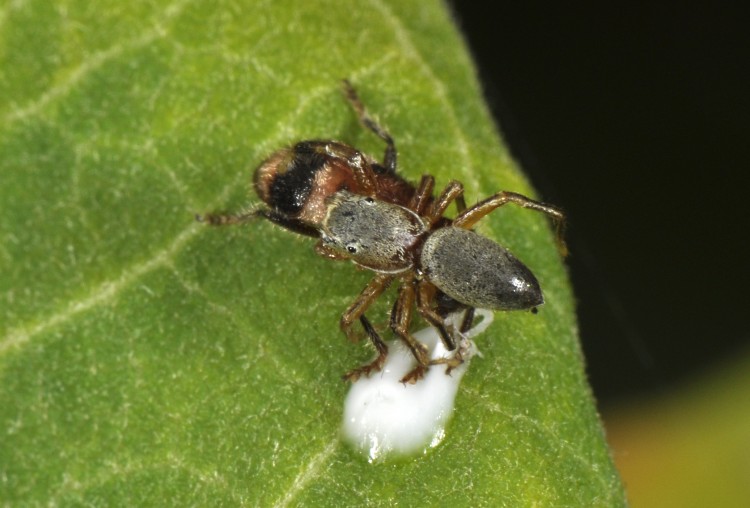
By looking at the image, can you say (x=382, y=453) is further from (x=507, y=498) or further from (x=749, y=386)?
(x=749, y=386)

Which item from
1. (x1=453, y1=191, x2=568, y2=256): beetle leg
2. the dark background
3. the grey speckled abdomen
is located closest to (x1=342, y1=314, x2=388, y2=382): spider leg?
the grey speckled abdomen

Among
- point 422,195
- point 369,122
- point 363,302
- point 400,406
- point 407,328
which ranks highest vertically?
point 369,122

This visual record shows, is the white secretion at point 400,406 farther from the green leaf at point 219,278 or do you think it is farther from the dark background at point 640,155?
the dark background at point 640,155

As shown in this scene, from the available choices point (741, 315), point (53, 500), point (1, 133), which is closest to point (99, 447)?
point (53, 500)

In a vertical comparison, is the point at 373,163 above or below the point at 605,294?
above

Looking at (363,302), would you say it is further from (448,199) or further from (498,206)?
(498,206)

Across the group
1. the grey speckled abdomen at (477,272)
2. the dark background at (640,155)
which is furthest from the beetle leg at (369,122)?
the dark background at (640,155)

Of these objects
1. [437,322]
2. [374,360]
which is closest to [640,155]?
[437,322]
